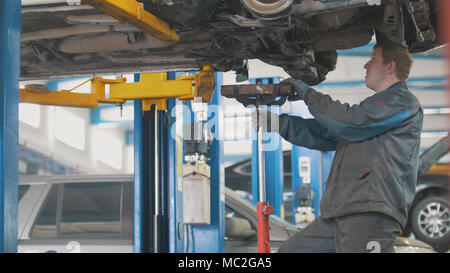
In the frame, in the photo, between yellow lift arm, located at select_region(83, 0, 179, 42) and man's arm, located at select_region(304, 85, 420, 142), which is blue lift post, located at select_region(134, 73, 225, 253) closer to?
yellow lift arm, located at select_region(83, 0, 179, 42)

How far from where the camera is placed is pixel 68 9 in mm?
3637

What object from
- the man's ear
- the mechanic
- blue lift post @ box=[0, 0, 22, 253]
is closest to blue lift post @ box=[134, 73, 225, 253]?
the mechanic

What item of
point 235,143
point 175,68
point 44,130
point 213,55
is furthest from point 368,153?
point 235,143

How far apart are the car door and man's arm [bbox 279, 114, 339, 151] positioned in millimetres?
2315

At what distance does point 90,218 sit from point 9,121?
122 inches

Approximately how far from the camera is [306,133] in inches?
131

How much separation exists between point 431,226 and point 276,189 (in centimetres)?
253

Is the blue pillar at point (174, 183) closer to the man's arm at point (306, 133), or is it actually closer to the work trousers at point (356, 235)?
the man's arm at point (306, 133)

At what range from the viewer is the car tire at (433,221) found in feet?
25.4

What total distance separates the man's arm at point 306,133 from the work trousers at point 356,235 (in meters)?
0.60

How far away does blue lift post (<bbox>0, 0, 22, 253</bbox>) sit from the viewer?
2.32 m

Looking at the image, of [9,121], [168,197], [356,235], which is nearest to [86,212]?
[168,197]

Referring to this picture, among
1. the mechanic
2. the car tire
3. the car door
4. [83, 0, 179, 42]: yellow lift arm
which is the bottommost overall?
the car tire

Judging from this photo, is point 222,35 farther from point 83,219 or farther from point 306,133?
point 83,219
